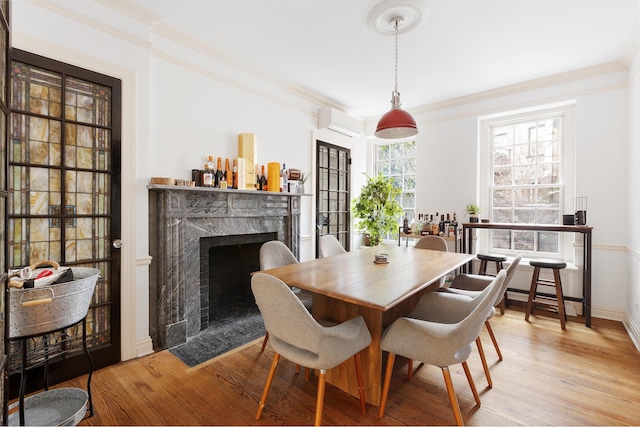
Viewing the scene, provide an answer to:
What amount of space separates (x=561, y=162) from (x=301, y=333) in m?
4.12

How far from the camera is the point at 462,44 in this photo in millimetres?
2859

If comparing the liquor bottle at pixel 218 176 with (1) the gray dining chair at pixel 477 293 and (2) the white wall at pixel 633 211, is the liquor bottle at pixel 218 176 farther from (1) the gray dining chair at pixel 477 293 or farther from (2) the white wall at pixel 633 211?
(2) the white wall at pixel 633 211

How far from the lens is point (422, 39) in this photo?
2773 millimetres

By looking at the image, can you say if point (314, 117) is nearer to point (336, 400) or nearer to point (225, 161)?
point (225, 161)

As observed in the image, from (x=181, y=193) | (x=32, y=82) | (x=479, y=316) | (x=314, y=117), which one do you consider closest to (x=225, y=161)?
(x=181, y=193)

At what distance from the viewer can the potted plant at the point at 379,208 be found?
4.67 m

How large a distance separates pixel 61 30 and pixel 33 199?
3.98 feet

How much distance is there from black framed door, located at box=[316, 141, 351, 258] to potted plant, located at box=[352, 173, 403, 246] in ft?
1.12

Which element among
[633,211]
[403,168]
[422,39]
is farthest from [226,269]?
[633,211]

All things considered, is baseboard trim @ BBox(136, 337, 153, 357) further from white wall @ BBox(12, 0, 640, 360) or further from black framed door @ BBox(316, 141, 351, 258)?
black framed door @ BBox(316, 141, 351, 258)

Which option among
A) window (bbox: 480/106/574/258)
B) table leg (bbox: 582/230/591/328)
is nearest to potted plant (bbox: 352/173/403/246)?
window (bbox: 480/106/574/258)

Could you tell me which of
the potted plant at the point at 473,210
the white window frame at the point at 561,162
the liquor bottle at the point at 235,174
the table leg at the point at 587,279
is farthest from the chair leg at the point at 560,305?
the liquor bottle at the point at 235,174

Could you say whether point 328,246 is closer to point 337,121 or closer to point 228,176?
point 228,176

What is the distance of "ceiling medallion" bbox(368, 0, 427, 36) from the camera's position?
2.29 m
